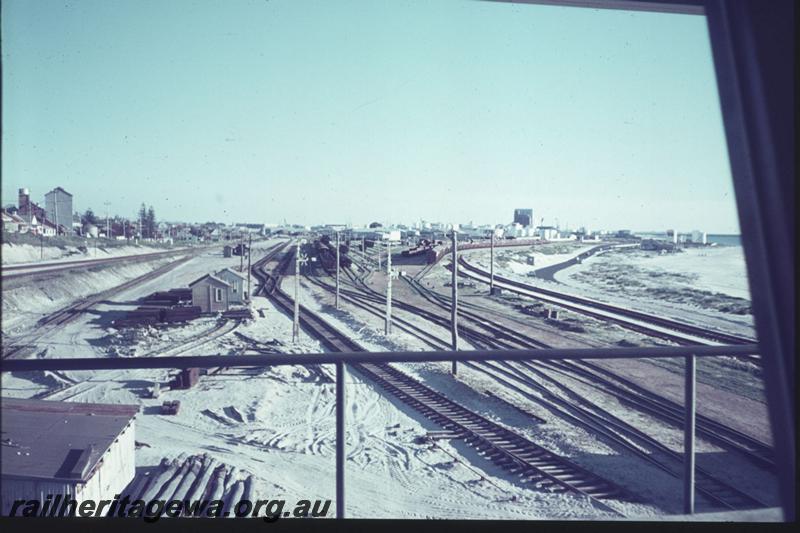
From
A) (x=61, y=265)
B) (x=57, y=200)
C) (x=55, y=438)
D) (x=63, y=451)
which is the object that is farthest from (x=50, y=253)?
(x=63, y=451)

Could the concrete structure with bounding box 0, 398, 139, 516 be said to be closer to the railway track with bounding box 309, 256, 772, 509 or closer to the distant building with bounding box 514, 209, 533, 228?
the railway track with bounding box 309, 256, 772, 509

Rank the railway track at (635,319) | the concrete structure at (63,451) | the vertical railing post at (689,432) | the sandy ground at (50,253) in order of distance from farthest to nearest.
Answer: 1. the sandy ground at (50,253)
2. the railway track at (635,319)
3. the concrete structure at (63,451)
4. the vertical railing post at (689,432)

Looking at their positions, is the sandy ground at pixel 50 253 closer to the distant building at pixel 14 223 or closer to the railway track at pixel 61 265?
the railway track at pixel 61 265

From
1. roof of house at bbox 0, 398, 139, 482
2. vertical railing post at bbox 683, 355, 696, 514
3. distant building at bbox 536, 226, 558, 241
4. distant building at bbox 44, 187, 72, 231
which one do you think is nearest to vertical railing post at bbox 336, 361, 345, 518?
vertical railing post at bbox 683, 355, 696, 514

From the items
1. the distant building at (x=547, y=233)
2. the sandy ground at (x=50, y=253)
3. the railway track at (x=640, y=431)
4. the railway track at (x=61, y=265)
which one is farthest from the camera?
the distant building at (x=547, y=233)

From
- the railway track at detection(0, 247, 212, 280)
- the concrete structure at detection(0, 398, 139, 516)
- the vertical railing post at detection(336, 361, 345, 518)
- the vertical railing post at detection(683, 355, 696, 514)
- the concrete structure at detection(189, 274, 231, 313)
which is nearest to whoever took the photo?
the vertical railing post at detection(336, 361, 345, 518)

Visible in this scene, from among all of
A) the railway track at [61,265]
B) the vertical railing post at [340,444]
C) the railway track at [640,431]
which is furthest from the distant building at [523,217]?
the vertical railing post at [340,444]

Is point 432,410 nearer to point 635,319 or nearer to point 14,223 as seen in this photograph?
point 635,319
